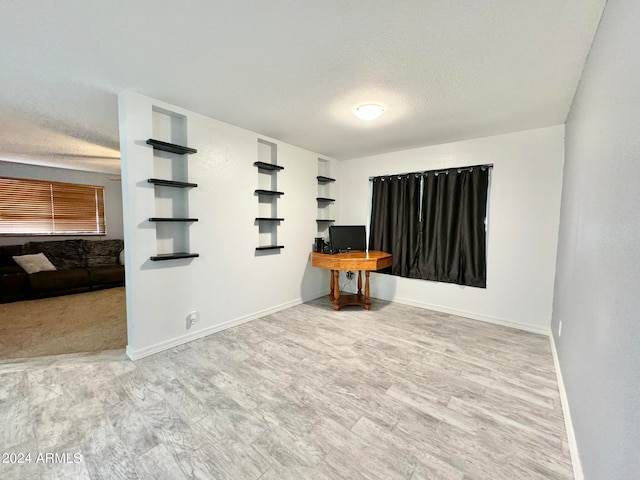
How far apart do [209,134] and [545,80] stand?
3.03 metres

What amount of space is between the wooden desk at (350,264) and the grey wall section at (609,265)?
2.05 meters

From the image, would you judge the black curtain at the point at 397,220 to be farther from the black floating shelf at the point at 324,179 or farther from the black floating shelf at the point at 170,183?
the black floating shelf at the point at 170,183

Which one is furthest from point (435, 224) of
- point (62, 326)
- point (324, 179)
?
point (62, 326)

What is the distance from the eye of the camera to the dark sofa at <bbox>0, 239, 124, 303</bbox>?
4043mm

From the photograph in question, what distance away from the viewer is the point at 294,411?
1.74 metres

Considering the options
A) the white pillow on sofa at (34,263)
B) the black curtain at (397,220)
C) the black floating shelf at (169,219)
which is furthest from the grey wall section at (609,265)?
the white pillow on sofa at (34,263)

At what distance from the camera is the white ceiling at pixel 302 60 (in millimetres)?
1410

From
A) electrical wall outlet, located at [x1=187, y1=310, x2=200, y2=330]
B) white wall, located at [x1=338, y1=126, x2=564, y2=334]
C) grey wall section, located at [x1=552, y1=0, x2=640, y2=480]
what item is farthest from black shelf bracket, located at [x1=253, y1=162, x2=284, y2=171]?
grey wall section, located at [x1=552, y1=0, x2=640, y2=480]

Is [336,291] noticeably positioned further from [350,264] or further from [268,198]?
[268,198]

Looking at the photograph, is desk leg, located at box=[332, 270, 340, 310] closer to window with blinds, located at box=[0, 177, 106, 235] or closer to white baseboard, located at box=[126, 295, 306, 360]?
white baseboard, located at box=[126, 295, 306, 360]

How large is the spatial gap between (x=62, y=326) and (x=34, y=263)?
2095 mm

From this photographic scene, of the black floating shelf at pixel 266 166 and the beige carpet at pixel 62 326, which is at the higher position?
the black floating shelf at pixel 266 166

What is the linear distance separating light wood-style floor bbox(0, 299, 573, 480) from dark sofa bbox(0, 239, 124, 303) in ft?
8.58

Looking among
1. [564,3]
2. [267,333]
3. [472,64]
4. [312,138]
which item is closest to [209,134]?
[312,138]
